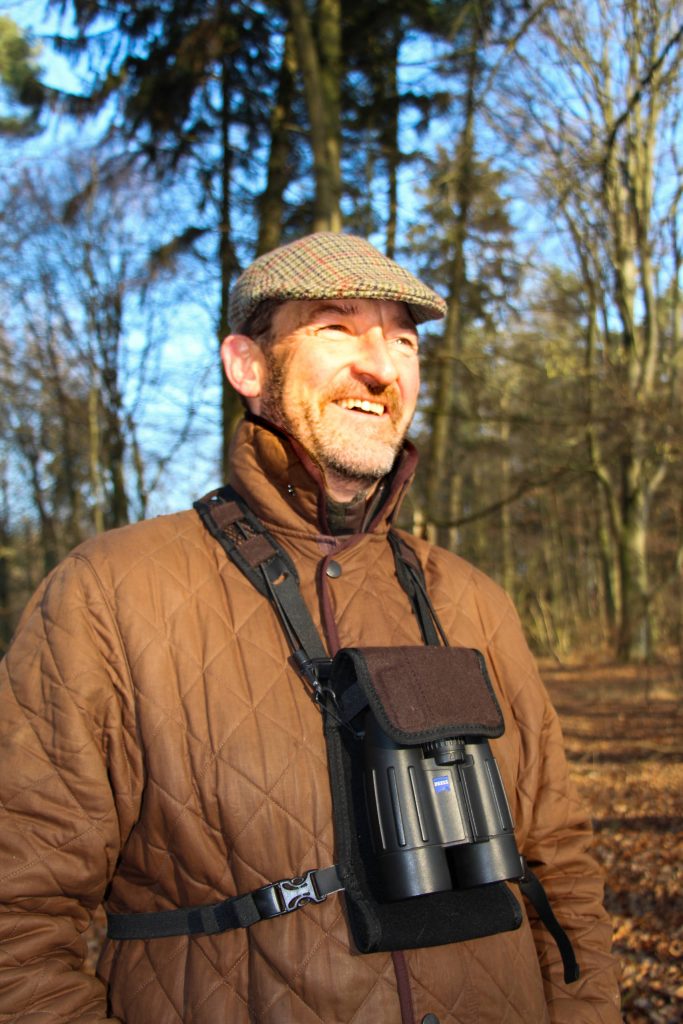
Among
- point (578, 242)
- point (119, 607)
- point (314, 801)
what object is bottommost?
point (314, 801)

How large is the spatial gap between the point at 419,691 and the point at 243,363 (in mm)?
983

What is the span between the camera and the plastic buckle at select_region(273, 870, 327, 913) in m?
1.46

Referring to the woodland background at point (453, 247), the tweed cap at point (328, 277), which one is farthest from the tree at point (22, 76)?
the tweed cap at point (328, 277)

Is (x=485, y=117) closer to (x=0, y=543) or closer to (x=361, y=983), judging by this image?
(x=361, y=983)

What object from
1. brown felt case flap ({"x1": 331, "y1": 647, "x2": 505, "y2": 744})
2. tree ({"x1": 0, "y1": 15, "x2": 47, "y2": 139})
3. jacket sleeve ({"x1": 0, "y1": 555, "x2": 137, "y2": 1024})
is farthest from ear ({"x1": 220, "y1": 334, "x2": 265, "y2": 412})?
tree ({"x1": 0, "y1": 15, "x2": 47, "y2": 139})

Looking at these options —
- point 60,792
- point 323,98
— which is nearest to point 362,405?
point 60,792

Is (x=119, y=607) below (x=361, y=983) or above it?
above

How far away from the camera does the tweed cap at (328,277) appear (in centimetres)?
191

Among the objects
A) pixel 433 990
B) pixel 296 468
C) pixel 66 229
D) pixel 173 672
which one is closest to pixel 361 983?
pixel 433 990

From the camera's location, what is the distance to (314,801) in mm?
1560

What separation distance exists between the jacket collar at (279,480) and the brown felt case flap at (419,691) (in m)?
0.39

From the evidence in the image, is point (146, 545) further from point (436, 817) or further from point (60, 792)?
point (436, 817)

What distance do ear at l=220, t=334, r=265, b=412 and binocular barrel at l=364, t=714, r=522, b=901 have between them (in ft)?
3.06

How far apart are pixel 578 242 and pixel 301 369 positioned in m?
13.2
